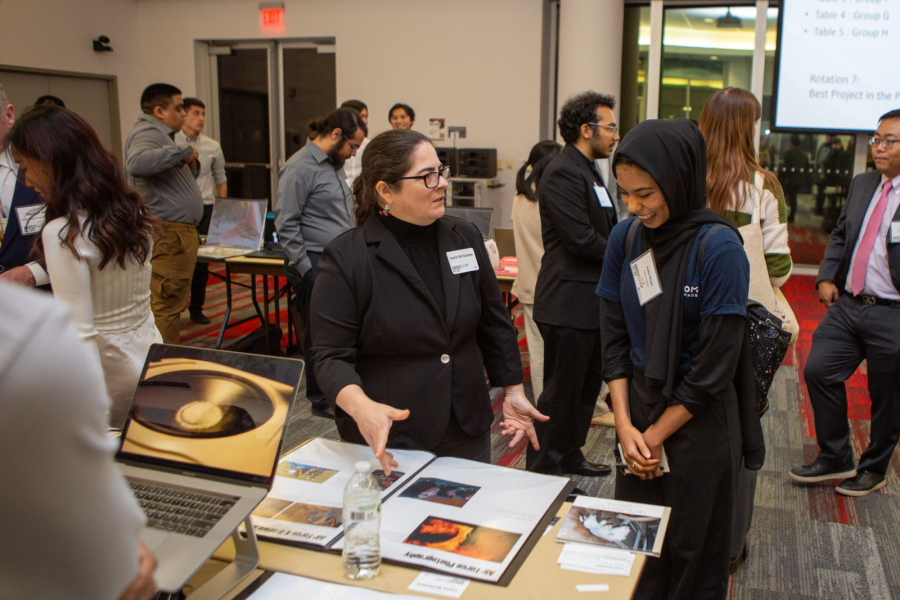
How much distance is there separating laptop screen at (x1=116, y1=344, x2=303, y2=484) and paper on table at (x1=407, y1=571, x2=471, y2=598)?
33cm

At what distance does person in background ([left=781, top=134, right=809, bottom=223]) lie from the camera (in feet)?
26.1

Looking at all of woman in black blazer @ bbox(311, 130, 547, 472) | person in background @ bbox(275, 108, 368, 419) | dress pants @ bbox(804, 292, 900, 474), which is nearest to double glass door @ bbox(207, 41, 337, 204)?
person in background @ bbox(275, 108, 368, 419)

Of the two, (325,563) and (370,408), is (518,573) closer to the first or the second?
(325,563)

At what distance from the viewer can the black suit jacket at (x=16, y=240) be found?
103 inches

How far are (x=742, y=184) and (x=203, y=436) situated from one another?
186 centimetres

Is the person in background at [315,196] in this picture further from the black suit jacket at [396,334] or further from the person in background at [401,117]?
the person in background at [401,117]

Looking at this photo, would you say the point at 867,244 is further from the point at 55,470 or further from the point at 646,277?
the point at 55,470

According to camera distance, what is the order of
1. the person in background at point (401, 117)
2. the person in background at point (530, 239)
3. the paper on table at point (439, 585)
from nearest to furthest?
the paper on table at point (439, 585) → the person in background at point (530, 239) → the person in background at point (401, 117)

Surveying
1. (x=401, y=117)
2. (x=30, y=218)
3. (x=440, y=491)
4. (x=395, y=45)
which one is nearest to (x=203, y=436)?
(x=440, y=491)

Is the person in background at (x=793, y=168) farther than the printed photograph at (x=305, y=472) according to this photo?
Yes

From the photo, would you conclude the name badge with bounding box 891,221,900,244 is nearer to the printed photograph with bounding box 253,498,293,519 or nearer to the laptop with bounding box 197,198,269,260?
the printed photograph with bounding box 253,498,293,519

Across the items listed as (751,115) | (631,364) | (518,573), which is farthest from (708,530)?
(751,115)

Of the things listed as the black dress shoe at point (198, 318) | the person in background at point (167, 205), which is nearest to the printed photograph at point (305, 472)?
the person in background at point (167, 205)

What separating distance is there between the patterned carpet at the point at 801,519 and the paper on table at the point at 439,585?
1.59m
